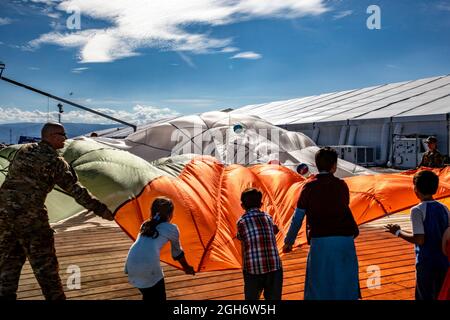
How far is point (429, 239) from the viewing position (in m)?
4.17

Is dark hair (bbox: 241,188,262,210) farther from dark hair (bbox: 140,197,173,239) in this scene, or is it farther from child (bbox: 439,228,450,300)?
child (bbox: 439,228,450,300)

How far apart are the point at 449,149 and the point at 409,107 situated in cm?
560

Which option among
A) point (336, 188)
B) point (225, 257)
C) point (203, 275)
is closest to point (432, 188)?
point (336, 188)

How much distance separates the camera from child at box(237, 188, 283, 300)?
437 cm

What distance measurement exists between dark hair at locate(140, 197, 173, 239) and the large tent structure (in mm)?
28359

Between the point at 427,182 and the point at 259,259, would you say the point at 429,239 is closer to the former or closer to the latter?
the point at 427,182

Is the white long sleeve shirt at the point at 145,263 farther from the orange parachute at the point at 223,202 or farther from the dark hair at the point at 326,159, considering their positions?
the orange parachute at the point at 223,202

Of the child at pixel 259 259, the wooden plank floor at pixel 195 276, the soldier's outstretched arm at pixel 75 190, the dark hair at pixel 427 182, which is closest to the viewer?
the dark hair at pixel 427 182

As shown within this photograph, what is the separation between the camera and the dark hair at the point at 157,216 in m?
4.27

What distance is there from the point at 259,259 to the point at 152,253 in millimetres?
1113

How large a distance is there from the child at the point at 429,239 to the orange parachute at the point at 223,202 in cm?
311

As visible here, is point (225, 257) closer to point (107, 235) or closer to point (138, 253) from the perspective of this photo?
point (138, 253)

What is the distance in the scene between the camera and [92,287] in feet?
21.0

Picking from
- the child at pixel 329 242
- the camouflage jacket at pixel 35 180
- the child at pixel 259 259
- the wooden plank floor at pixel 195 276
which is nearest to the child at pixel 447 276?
the child at pixel 329 242
